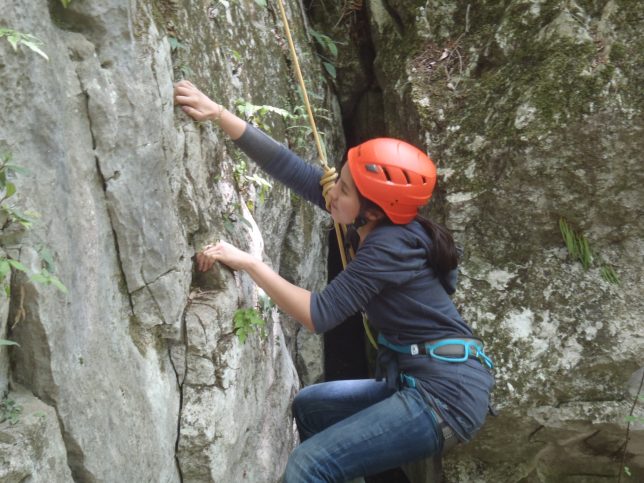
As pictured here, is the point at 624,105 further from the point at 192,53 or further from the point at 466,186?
the point at 192,53

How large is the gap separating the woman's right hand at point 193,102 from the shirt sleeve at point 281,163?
1.12 ft

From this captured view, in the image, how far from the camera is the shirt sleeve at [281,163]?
12.4 ft

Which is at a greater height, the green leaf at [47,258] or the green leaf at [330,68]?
the green leaf at [330,68]

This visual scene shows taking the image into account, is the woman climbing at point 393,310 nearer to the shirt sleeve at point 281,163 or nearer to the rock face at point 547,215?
the shirt sleeve at point 281,163

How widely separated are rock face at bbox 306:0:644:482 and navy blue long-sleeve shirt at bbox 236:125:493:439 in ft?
6.64

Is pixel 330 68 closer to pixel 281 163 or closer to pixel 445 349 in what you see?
pixel 281 163

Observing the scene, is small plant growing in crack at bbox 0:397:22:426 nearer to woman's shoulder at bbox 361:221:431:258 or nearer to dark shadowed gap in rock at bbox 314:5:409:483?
woman's shoulder at bbox 361:221:431:258

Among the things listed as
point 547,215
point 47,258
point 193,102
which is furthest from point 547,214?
point 47,258

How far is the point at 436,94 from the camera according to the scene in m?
5.64

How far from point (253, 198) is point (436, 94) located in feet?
7.60

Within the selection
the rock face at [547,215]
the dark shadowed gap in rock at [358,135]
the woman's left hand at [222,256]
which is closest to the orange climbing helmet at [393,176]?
the woman's left hand at [222,256]

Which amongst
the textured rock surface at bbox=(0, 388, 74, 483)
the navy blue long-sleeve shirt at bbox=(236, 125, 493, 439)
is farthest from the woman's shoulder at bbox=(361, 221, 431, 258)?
the textured rock surface at bbox=(0, 388, 74, 483)

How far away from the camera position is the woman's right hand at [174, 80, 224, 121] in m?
3.28

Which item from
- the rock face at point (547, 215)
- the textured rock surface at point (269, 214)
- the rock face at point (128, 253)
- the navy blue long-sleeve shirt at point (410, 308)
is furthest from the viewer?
the rock face at point (547, 215)
